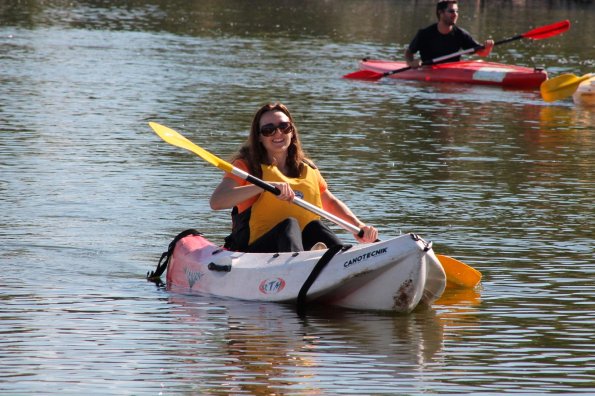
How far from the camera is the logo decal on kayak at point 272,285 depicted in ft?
26.3

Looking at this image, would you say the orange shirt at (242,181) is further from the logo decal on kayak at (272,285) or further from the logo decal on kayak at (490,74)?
→ the logo decal on kayak at (490,74)

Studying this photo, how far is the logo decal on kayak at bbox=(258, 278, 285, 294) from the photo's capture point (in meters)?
8.02

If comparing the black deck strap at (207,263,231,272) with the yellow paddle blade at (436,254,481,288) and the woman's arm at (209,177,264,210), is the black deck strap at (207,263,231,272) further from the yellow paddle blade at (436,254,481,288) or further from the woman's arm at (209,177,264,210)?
the yellow paddle blade at (436,254,481,288)

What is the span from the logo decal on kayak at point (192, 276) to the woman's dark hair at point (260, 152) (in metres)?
0.70

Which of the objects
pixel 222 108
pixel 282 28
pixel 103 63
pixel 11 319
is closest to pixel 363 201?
pixel 11 319

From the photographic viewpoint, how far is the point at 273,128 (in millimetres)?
8273

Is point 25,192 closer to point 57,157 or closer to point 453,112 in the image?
point 57,157

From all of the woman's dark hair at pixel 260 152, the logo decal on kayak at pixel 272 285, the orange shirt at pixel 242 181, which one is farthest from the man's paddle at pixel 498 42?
the logo decal on kayak at pixel 272 285

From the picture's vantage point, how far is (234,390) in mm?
6129

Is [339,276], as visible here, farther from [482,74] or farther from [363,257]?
[482,74]

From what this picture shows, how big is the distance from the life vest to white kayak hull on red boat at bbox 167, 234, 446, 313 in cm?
17

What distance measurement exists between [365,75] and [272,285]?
1492 centimetres

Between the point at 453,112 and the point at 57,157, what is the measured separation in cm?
671

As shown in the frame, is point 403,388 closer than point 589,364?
Yes
